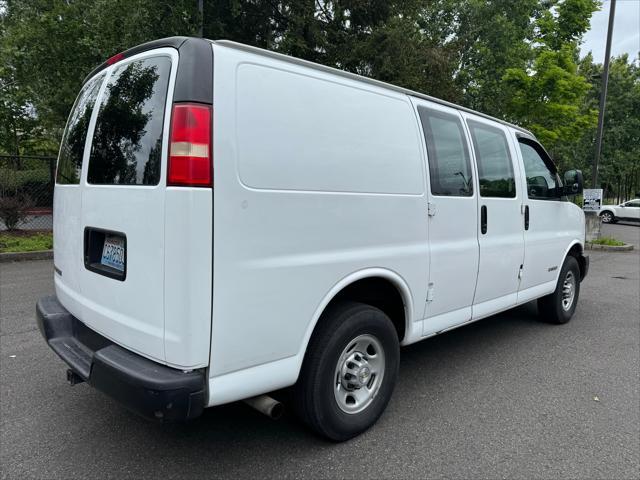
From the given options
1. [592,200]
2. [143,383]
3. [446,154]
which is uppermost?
[446,154]

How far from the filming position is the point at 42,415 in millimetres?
3051

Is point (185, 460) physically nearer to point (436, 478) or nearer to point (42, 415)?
point (42, 415)

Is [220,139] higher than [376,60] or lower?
lower

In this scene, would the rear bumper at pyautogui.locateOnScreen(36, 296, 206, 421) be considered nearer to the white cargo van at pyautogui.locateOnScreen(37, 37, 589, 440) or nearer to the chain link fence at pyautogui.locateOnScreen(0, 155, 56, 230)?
the white cargo van at pyautogui.locateOnScreen(37, 37, 589, 440)

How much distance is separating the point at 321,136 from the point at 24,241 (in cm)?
963

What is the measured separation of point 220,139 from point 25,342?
3.59 m

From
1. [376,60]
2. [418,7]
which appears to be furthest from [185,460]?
[418,7]

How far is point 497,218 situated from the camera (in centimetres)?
391

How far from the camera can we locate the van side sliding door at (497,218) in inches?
149

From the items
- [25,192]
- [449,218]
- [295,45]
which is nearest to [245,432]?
[449,218]

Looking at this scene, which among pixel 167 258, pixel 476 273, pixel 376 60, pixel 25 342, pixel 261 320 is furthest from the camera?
pixel 376 60

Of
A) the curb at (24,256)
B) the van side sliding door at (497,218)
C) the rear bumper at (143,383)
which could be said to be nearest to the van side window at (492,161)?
the van side sliding door at (497,218)

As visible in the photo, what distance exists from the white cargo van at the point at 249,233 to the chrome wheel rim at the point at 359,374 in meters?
0.01

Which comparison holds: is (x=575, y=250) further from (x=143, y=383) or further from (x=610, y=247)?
(x=610, y=247)
